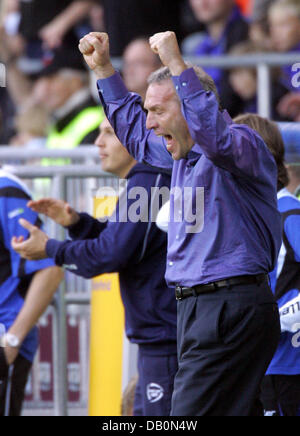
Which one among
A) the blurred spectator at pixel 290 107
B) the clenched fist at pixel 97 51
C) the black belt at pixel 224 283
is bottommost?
the black belt at pixel 224 283

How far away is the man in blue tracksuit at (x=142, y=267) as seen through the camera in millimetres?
5004

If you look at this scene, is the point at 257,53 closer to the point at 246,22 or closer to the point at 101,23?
the point at 246,22

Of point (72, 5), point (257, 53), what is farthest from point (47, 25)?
point (257, 53)

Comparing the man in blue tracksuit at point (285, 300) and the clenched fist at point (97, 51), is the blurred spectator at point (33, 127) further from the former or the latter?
the clenched fist at point (97, 51)

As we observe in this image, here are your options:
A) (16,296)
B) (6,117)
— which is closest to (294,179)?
(16,296)

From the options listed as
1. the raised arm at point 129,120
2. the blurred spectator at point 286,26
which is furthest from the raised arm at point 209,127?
the blurred spectator at point 286,26

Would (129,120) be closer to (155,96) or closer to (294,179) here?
(155,96)

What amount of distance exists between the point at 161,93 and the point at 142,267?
4.37ft

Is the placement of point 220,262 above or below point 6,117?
below

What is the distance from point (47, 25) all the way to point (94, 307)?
632cm

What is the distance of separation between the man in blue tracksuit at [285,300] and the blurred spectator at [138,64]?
12.2 ft

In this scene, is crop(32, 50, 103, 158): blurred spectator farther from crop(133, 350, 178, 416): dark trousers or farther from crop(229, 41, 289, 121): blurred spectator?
crop(133, 350, 178, 416): dark trousers

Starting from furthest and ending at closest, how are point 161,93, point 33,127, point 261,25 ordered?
point 33,127, point 261,25, point 161,93

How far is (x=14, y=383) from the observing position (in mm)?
5586
